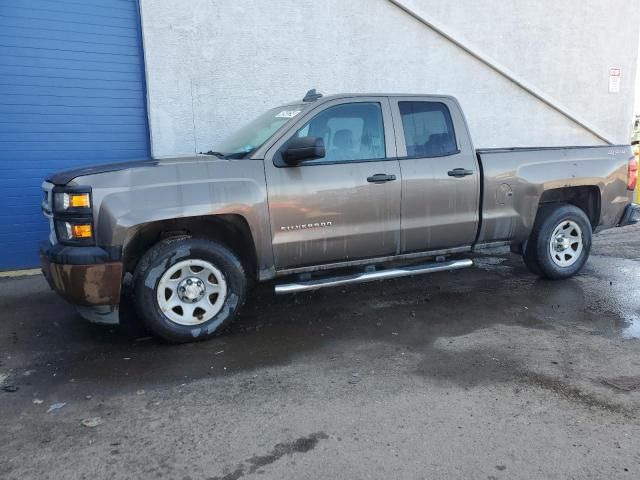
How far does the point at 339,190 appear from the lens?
4559 mm

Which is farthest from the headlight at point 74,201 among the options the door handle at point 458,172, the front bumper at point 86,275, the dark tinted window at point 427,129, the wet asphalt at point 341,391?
the door handle at point 458,172

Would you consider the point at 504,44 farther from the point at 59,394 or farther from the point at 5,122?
the point at 59,394

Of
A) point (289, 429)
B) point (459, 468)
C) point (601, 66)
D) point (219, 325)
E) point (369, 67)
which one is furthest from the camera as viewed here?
point (601, 66)

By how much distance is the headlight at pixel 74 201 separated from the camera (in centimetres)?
382

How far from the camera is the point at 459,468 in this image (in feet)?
8.51

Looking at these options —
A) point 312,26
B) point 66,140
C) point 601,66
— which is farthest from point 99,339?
point 601,66

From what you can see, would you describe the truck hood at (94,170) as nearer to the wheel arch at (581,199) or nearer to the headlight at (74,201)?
the headlight at (74,201)

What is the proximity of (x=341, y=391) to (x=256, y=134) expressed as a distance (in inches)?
101

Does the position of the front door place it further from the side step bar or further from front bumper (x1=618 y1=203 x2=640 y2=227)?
front bumper (x1=618 y1=203 x2=640 y2=227)

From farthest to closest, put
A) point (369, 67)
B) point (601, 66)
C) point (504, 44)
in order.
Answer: point (601, 66) < point (504, 44) < point (369, 67)

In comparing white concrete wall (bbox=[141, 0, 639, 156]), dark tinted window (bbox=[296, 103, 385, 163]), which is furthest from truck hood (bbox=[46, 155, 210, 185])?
white concrete wall (bbox=[141, 0, 639, 156])

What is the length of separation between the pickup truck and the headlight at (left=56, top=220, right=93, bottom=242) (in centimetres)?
1

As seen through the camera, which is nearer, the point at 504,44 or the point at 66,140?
the point at 66,140

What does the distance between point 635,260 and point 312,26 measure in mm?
5914
